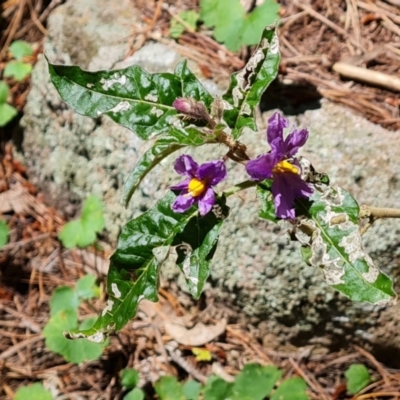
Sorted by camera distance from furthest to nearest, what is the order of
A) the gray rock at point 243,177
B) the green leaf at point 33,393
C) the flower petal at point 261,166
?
the green leaf at point 33,393 < the gray rock at point 243,177 < the flower petal at point 261,166

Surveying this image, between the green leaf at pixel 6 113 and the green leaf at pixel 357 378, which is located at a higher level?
the green leaf at pixel 6 113

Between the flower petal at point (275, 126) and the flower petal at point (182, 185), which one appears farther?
the flower petal at point (182, 185)

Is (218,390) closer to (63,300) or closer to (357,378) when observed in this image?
(357,378)

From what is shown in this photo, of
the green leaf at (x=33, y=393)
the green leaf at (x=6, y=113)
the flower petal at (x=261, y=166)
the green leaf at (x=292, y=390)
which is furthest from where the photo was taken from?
the green leaf at (x=6, y=113)

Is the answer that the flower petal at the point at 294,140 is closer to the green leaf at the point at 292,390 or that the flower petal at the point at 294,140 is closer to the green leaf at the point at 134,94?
the green leaf at the point at 134,94

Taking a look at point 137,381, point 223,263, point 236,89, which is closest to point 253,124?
point 236,89

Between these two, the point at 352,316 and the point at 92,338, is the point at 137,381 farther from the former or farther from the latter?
the point at 92,338

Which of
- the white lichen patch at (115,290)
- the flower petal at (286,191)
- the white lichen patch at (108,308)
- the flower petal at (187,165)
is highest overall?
the flower petal at (187,165)

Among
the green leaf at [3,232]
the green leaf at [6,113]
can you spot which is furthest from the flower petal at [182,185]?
the green leaf at [6,113]
